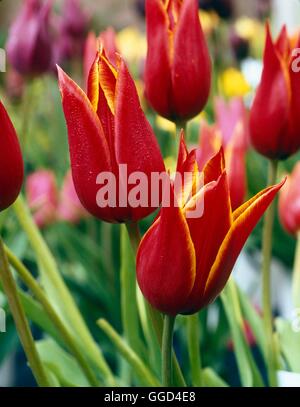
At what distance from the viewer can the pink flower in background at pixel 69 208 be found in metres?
0.94

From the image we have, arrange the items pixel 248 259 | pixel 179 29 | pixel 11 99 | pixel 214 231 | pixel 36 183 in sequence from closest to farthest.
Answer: pixel 214 231 < pixel 179 29 < pixel 36 183 < pixel 248 259 < pixel 11 99

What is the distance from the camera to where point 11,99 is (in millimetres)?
1700

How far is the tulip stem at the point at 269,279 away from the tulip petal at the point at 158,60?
0.08 metres

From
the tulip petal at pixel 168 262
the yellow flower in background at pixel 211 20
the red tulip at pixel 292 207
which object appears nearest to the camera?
the tulip petal at pixel 168 262

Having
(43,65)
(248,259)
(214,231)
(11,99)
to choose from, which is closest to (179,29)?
(214,231)

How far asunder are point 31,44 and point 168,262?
42cm

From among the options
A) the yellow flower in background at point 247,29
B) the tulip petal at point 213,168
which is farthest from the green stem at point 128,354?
the yellow flower in background at point 247,29

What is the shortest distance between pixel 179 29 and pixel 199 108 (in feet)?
0.13

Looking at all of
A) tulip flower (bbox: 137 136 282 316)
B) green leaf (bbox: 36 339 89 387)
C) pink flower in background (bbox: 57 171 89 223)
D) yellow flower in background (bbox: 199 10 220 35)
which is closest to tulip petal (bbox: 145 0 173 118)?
tulip flower (bbox: 137 136 282 316)

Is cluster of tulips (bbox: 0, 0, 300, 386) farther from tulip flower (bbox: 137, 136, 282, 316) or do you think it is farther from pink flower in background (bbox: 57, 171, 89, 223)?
pink flower in background (bbox: 57, 171, 89, 223)

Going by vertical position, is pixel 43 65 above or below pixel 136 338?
above

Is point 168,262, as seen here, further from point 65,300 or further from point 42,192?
point 42,192

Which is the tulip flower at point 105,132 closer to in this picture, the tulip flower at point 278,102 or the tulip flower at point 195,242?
the tulip flower at point 195,242
